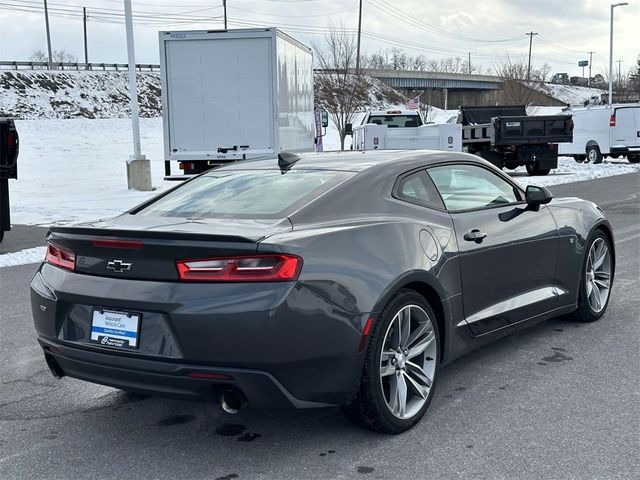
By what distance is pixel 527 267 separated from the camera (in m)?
4.97

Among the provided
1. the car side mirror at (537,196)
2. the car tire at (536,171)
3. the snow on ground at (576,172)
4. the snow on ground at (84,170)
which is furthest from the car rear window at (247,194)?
the car tire at (536,171)

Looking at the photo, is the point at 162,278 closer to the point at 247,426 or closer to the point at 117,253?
Answer: the point at 117,253

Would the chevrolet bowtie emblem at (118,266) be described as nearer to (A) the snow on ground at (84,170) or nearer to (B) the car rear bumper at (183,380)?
(B) the car rear bumper at (183,380)

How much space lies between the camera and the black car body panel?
326 centimetres

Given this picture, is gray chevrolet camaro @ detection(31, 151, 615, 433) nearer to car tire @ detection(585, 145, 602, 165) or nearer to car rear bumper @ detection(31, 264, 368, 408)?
car rear bumper @ detection(31, 264, 368, 408)

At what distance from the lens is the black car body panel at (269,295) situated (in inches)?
128

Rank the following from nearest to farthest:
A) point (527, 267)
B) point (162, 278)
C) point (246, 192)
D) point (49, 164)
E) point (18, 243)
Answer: point (162, 278)
point (246, 192)
point (527, 267)
point (18, 243)
point (49, 164)

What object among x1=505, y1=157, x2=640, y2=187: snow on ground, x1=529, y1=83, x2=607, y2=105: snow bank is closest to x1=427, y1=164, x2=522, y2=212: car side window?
x1=505, y1=157, x2=640, y2=187: snow on ground

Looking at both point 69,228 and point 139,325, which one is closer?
point 139,325

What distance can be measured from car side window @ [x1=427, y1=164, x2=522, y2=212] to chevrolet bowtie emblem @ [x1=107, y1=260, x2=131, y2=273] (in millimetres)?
1955

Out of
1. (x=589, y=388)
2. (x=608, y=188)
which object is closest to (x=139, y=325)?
(x=589, y=388)

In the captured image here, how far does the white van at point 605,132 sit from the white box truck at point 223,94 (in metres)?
16.4

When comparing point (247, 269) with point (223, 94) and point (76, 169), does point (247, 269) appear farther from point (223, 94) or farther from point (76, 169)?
point (76, 169)

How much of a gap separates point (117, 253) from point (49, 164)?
1251 inches
